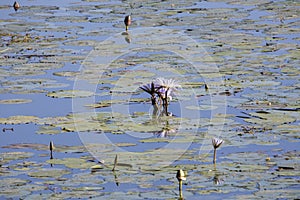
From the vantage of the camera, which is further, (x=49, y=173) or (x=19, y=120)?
(x=19, y=120)

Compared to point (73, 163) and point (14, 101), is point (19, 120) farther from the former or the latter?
point (73, 163)

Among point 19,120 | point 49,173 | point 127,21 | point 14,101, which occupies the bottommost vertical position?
point 49,173

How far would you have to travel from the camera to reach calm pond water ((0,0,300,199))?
5.09 m

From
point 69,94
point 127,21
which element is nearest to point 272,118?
point 69,94

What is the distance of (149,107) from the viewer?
6898mm

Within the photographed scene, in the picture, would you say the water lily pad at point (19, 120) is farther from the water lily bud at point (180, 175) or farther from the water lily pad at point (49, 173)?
the water lily bud at point (180, 175)

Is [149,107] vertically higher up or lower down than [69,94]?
lower down

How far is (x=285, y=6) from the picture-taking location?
1230cm

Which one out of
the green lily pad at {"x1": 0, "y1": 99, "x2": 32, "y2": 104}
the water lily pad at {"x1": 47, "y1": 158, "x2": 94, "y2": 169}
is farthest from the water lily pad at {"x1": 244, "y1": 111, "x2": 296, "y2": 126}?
the green lily pad at {"x1": 0, "y1": 99, "x2": 32, "y2": 104}

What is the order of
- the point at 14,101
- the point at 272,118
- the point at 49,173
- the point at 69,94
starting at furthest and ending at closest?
the point at 69,94 < the point at 14,101 < the point at 272,118 < the point at 49,173

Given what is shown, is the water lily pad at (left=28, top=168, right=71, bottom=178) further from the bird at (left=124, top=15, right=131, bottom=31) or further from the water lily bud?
the bird at (left=124, top=15, right=131, bottom=31)

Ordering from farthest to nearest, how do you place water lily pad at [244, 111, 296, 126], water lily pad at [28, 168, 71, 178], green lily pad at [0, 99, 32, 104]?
green lily pad at [0, 99, 32, 104], water lily pad at [244, 111, 296, 126], water lily pad at [28, 168, 71, 178]

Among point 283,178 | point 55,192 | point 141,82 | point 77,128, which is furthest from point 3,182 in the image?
point 141,82

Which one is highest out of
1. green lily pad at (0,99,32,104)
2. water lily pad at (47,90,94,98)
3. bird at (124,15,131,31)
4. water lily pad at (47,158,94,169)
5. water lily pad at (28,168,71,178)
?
bird at (124,15,131,31)
